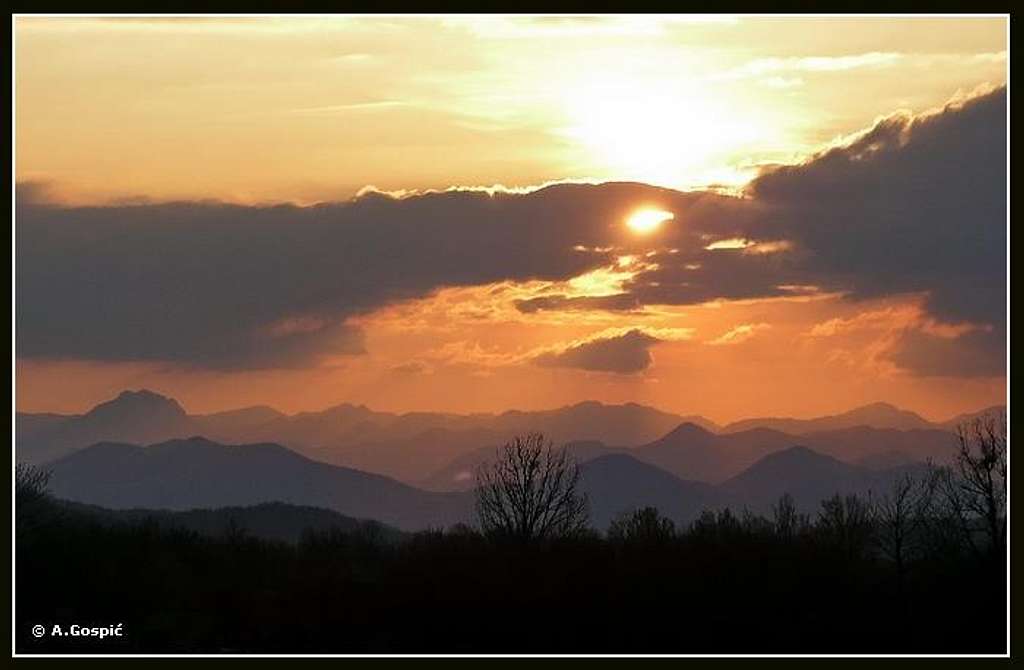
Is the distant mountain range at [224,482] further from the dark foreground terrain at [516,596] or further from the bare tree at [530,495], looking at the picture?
the dark foreground terrain at [516,596]

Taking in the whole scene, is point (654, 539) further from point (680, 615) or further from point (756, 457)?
point (756, 457)

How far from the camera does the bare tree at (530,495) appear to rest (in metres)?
46.2

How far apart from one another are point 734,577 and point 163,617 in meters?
12.6

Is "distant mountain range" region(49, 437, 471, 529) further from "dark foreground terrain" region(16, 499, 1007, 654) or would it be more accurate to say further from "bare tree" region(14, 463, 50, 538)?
"dark foreground terrain" region(16, 499, 1007, 654)

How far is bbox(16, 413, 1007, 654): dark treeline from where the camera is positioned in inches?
1309

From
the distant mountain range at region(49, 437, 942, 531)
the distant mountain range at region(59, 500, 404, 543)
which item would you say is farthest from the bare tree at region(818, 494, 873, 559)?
the distant mountain range at region(49, 437, 942, 531)

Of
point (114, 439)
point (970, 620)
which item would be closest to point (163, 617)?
point (970, 620)

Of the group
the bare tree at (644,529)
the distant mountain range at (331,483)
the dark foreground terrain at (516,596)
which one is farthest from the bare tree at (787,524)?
the distant mountain range at (331,483)

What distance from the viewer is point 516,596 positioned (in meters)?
36.1

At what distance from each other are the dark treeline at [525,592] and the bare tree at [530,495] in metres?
3.53

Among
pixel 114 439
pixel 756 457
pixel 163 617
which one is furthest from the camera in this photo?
pixel 756 457

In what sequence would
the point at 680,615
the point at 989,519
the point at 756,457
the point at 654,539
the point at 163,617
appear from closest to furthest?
the point at 163,617
the point at 680,615
the point at 989,519
the point at 654,539
the point at 756,457

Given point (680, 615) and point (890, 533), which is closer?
point (680, 615)

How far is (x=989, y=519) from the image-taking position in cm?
3841
